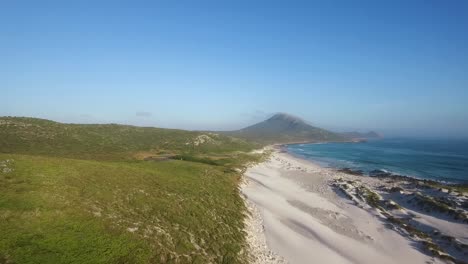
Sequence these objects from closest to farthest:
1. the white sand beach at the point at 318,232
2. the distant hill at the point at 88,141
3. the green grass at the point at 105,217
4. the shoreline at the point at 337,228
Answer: the green grass at the point at 105,217 < the white sand beach at the point at 318,232 < the shoreline at the point at 337,228 < the distant hill at the point at 88,141

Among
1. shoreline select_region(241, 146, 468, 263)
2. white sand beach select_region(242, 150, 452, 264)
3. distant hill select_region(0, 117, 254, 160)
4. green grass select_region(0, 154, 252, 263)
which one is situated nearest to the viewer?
green grass select_region(0, 154, 252, 263)

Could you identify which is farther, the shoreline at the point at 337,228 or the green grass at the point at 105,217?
the shoreline at the point at 337,228

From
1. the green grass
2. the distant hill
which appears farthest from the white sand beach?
the distant hill

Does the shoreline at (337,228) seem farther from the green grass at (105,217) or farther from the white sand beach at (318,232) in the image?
the green grass at (105,217)

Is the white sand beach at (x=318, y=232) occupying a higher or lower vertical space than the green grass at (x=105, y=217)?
lower

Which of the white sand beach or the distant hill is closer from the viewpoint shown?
the white sand beach

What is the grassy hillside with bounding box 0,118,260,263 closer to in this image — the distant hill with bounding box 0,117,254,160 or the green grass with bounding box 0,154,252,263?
the green grass with bounding box 0,154,252,263

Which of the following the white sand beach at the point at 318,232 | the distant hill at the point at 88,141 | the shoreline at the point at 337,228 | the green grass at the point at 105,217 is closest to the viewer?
the green grass at the point at 105,217

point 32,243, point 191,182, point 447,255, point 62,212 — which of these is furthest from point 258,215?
point 32,243

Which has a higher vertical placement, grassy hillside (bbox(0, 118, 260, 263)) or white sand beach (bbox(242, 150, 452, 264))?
grassy hillside (bbox(0, 118, 260, 263))

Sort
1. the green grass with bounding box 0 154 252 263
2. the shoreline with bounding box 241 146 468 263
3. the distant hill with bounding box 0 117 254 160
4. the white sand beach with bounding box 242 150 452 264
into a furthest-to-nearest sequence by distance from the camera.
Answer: the distant hill with bounding box 0 117 254 160
the shoreline with bounding box 241 146 468 263
the white sand beach with bounding box 242 150 452 264
the green grass with bounding box 0 154 252 263

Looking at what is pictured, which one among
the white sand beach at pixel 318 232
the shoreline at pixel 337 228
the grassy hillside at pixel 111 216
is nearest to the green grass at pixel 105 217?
the grassy hillside at pixel 111 216
